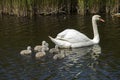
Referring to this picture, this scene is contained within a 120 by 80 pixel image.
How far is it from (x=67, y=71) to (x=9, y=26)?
29.8 ft

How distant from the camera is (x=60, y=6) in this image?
25219 mm

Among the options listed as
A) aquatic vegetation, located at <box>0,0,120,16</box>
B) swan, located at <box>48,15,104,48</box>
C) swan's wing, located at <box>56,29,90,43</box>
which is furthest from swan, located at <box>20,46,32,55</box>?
aquatic vegetation, located at <box>0,0,120,16</box>

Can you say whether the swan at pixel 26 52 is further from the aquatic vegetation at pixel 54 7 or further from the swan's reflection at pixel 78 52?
the aquatic vegetation at pixel 54 7

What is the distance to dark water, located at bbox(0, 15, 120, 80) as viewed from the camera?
1334 cm

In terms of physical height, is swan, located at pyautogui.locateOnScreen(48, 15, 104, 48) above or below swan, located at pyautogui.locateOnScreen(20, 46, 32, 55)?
above

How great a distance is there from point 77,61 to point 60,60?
61 centimetres

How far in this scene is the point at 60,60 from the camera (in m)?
15.1

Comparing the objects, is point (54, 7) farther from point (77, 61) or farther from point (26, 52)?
point (77, 61)

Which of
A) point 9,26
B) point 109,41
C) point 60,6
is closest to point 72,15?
point 60,6

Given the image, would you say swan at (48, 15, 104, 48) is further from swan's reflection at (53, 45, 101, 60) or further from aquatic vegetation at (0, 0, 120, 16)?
aquatic vegetation at (0, 0, 120, 16)

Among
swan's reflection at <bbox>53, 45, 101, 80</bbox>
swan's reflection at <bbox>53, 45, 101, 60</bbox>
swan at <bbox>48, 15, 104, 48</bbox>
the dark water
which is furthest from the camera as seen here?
swan at <bbox>48, 15, 104, 48</bbox>

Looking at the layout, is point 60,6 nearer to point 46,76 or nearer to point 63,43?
point 63,43

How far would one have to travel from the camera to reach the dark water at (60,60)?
13.3 metres

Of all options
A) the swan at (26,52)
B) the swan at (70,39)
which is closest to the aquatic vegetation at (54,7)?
the swan at (70,39)
